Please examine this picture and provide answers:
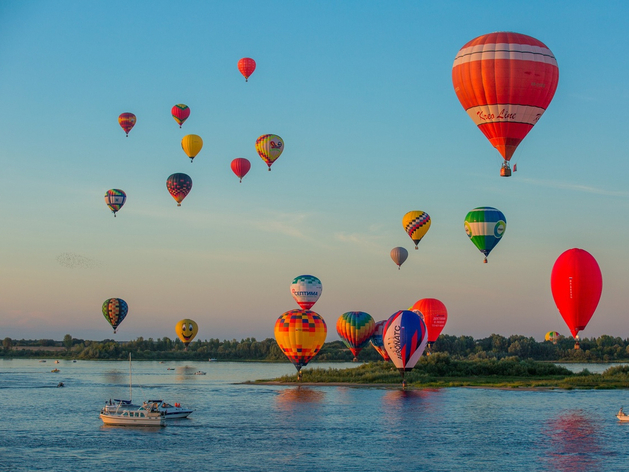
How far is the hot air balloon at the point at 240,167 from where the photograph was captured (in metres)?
83.3

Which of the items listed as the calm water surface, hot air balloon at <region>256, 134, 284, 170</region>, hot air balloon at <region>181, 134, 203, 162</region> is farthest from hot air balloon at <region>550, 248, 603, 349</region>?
hot air balloon at <region>181, 134, 203, 162</region>

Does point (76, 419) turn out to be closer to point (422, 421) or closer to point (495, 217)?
point (422, 421)

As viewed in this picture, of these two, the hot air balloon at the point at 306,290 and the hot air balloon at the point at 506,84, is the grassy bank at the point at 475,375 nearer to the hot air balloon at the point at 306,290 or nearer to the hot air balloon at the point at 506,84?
the hot air balloon at the point at 306,290

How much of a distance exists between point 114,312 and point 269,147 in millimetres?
33248

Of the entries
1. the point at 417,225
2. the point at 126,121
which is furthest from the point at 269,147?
the point at 126,121

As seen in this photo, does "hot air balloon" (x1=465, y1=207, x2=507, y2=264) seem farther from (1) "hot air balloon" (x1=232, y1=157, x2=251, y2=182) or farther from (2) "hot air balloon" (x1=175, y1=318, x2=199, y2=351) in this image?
(2) "hot air balloon" (x1=175, y1=318, x2=199, y2=351)

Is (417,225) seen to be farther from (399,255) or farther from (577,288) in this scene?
(577,288)

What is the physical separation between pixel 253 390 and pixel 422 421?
92.4ft

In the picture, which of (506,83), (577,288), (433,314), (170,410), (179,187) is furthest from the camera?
(433,314)

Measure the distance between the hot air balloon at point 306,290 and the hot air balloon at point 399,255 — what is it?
399 inches

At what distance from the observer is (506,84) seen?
4606cm

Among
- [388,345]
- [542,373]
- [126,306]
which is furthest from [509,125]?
[126,306]

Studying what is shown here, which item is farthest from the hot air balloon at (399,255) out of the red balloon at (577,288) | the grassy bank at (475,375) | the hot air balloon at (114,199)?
the red balloon at (577,288)

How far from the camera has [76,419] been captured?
179 ft
